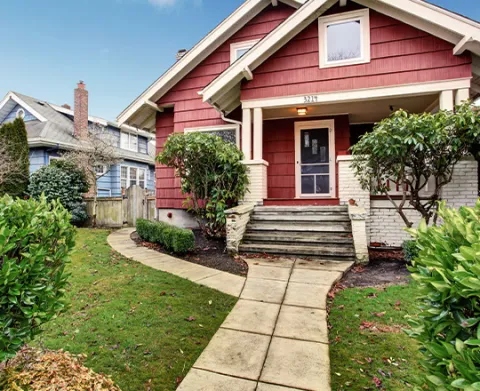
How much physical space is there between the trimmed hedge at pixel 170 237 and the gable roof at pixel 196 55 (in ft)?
13.8

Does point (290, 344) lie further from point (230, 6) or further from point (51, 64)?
point (51, 64)

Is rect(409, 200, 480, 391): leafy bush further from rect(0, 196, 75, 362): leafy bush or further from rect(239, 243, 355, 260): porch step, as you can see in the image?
rect(239, 243, 355, 260): porch step

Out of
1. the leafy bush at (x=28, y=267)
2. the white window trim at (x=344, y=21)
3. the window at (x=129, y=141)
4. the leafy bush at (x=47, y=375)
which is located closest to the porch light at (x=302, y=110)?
the white window trim at (x=344, y=21)

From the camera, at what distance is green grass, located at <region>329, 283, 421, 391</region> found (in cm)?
211

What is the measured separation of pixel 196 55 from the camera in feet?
28.2

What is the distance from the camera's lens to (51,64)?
66.4 feet

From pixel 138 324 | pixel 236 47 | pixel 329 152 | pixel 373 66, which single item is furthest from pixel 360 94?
pixel 138 324

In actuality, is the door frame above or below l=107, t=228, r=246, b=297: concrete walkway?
above

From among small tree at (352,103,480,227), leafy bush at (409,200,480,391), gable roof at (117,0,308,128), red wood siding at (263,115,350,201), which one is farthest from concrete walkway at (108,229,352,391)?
gable roof at (117,0,308,128)

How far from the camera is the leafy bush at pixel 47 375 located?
160 centimetres

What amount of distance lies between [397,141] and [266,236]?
3.10 m

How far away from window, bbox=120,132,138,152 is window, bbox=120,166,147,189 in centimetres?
158

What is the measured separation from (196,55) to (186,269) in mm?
6897

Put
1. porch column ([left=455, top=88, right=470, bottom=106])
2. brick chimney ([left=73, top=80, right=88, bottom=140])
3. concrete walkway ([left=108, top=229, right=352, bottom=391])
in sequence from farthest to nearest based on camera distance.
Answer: brick chimney ([left=73, top=80, right=88, bottom=140]), porch column ([left=455, top=88, right=470, bottom=106]), concrete walkway ([left=108, top=229, right=352, bottom=391])
